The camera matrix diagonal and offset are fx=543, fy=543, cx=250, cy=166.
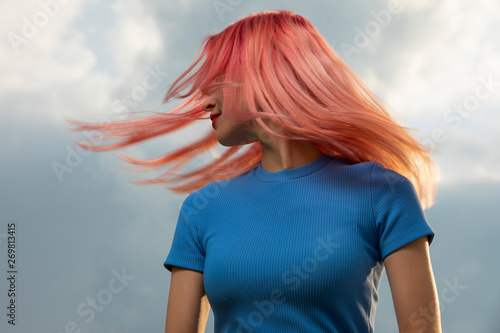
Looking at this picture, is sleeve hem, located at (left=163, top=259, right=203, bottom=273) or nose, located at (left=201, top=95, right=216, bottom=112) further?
nose, located at (left=201, top=95, right=216, bottom=112)

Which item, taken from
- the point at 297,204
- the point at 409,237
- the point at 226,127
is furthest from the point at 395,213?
the point at 226,127

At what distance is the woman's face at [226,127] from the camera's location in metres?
2.36

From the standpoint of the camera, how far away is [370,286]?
2066 millimetres

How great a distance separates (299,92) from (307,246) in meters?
0.64

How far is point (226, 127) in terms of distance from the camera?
2371 mm

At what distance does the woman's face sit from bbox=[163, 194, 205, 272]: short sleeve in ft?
1.19

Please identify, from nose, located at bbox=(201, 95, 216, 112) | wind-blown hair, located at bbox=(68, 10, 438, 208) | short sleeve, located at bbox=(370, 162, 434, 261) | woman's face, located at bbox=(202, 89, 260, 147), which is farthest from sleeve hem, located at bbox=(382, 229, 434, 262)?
nose, located at bbox=(201, 95, 216, 112)

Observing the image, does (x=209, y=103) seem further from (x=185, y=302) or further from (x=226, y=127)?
(x=185, y=302)

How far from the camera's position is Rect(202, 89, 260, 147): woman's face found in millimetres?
2363

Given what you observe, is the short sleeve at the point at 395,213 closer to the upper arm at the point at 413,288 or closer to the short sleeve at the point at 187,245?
the upper arm at the point at 413,288

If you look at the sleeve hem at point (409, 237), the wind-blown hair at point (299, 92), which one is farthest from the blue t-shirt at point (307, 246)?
the wind-blown hair at point (299, 92)

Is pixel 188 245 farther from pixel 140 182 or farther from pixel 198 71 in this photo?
pixel 198 71

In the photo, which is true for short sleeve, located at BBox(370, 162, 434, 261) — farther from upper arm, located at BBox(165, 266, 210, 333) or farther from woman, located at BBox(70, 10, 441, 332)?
upper arm, located at BBox(165, 266, 210, 333)

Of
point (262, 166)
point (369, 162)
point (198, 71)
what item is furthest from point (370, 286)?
point (198, 71)
